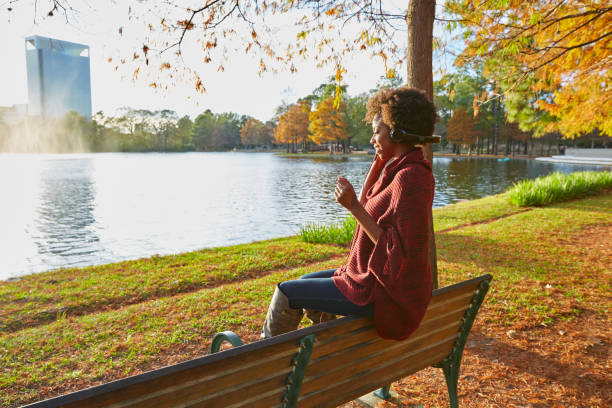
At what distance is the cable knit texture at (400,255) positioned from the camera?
1732mm

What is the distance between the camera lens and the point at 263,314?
4430 mm

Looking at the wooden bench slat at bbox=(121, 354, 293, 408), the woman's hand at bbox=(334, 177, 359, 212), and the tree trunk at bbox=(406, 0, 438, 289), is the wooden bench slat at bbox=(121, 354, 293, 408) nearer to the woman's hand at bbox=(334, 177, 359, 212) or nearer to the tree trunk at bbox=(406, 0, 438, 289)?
the woman's hand at bbox=(334, 177, 359, 212)

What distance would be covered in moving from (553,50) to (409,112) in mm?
6493

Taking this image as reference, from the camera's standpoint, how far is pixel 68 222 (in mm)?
13938

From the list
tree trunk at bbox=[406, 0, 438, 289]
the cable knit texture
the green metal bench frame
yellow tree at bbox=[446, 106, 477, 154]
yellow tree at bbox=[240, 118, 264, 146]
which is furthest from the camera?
yellow tree at bbox=[240, 118, 264, 146]

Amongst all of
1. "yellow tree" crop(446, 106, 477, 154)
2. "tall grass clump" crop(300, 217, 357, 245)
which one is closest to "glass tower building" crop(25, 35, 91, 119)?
"tall grass clump" crop(300, 217, 357, 245)

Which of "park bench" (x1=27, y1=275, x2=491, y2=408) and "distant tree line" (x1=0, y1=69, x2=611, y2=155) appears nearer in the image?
"park bench" (x1=27, y1=275, x2=491, y2=408)

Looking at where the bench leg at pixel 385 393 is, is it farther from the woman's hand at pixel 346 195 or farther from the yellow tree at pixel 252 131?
the yellow tree at pixel 252 131

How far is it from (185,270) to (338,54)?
3954mm

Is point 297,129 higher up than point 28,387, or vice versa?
point 297,129

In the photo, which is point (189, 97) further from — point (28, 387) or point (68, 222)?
point (68, 222)

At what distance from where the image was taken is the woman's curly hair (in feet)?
6.42

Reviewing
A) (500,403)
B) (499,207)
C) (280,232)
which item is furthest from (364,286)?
(499,207)

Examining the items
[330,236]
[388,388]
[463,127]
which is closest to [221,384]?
[388,388]
